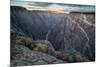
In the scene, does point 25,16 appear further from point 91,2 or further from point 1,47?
point 91,2

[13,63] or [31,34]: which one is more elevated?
[31,34]

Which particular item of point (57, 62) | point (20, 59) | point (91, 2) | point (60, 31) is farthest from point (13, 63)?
point (91, 2)

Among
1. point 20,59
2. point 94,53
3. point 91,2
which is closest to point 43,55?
point 20,59

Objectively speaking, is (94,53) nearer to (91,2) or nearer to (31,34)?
(91,2)

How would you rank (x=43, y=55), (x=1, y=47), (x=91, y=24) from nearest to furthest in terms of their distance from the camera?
(x=1, y=47), (x=43, y=55), (x=91, y=24)

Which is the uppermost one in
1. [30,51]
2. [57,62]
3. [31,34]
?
[31,34]

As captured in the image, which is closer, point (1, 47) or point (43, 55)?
point (1, 47)

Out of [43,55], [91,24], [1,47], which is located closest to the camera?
[1,47]
